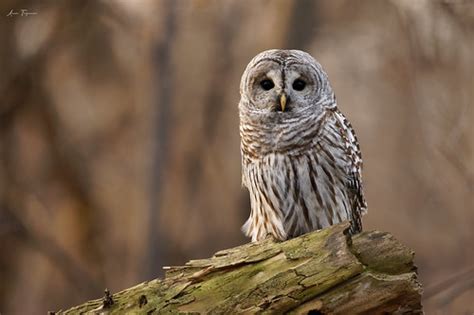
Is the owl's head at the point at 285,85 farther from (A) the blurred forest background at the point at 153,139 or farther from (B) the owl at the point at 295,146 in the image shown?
(A) the blurred forest background at the point at 153,139

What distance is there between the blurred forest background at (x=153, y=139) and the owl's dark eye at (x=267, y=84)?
5737mm

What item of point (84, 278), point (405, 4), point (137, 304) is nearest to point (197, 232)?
point (84, 278)

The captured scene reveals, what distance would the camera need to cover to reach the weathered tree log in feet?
12.6

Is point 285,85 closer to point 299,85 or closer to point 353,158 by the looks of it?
point 299,85

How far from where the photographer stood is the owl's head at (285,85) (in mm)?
5199

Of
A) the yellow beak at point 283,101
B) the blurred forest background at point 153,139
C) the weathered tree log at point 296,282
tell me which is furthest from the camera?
the blurred forest background at point 153,139

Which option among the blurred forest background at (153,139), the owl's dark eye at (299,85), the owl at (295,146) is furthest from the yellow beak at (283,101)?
the blurred forest background at (153,139)

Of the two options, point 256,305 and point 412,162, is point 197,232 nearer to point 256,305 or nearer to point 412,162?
point 412,162

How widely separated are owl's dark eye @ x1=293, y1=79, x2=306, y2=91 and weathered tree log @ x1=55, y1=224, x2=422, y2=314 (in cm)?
136

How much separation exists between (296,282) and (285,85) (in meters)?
1.59

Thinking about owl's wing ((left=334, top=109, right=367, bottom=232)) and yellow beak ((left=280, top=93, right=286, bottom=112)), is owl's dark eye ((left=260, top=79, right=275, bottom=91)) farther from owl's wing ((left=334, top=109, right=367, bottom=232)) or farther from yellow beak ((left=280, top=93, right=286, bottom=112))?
owl's wing ((left=334, top=109, right=367, bottom=232))

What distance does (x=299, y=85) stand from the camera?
5301 millimetres

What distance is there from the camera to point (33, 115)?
12.1m

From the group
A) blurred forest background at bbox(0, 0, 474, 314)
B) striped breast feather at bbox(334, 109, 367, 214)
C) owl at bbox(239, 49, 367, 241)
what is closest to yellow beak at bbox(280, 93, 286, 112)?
owl at bbox(239, 49, 367, 241)
